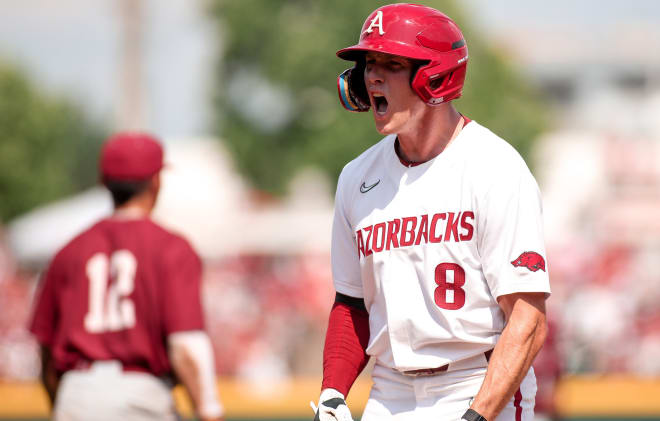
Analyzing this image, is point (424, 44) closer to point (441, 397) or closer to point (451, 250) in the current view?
point (451, 250)

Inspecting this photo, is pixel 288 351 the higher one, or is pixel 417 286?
pixel 417 286

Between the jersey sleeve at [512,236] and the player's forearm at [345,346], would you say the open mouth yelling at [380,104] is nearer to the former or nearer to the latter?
the jersey sleeve at [512,236]

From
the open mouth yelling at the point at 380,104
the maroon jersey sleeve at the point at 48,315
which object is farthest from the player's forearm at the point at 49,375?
the open mouth yelling at the point at 380,104

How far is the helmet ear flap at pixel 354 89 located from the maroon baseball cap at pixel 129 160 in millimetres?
1271

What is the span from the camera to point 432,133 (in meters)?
3.36

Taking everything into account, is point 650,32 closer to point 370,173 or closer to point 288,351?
point 288,351

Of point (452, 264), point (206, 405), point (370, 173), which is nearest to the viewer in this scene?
point (452, 264)

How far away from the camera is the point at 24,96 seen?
47.6 metres

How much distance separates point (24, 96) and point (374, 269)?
46636mm

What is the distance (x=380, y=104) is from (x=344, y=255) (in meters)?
0.54

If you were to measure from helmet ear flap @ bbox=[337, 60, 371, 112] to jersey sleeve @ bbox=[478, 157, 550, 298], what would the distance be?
0.64 metres

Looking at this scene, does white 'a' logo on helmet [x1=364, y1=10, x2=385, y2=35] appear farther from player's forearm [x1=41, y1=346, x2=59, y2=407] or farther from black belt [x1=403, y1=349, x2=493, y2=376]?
player's forearm [x1=41, y1=346, x2=59, y2=407]

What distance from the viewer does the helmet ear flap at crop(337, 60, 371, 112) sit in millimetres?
3541

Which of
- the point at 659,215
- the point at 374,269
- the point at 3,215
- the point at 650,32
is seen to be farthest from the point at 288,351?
the point at 650,32
